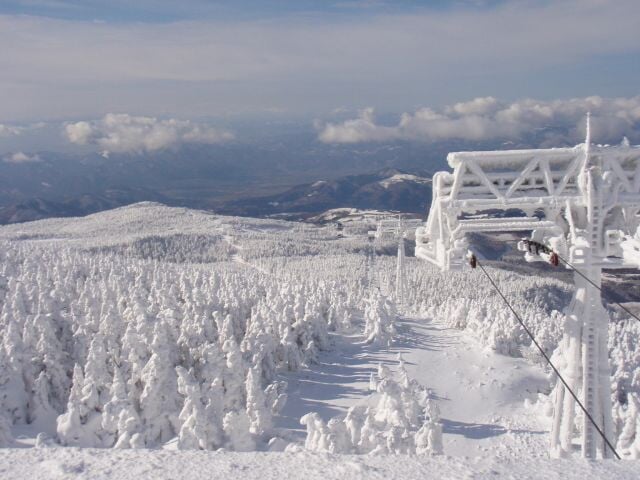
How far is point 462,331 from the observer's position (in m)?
Answer: 59.2

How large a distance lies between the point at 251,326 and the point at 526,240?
3890 centimetres

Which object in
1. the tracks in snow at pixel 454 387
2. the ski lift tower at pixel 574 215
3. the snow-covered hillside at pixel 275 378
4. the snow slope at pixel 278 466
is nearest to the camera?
the snow slope at pixel 278 466

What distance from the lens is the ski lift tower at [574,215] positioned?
38.5ft

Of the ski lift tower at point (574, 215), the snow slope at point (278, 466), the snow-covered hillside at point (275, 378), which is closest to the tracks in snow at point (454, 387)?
the snow-covered hillside at point (275, 378)

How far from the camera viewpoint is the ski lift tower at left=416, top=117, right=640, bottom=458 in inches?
462

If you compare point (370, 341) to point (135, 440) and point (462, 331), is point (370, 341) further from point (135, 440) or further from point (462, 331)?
point (135, 440)

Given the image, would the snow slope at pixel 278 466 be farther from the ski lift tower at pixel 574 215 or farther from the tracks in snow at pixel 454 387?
the tracks in snow at pixel 454 387

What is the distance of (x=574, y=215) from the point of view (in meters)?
12.2

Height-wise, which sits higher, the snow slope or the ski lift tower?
the ski lift tower

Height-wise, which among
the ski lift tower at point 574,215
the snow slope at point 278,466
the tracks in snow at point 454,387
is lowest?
the tracks in snow at point 454,387

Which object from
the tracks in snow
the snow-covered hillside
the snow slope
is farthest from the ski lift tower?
the tracks in snow

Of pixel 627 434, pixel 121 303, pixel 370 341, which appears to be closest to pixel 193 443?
pixel 627 434

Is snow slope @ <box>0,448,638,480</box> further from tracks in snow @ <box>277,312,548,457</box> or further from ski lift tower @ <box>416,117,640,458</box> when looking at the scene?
tracks in snow @ <box>277,312,548,457</box>

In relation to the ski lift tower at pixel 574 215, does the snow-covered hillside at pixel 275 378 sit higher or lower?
lower
